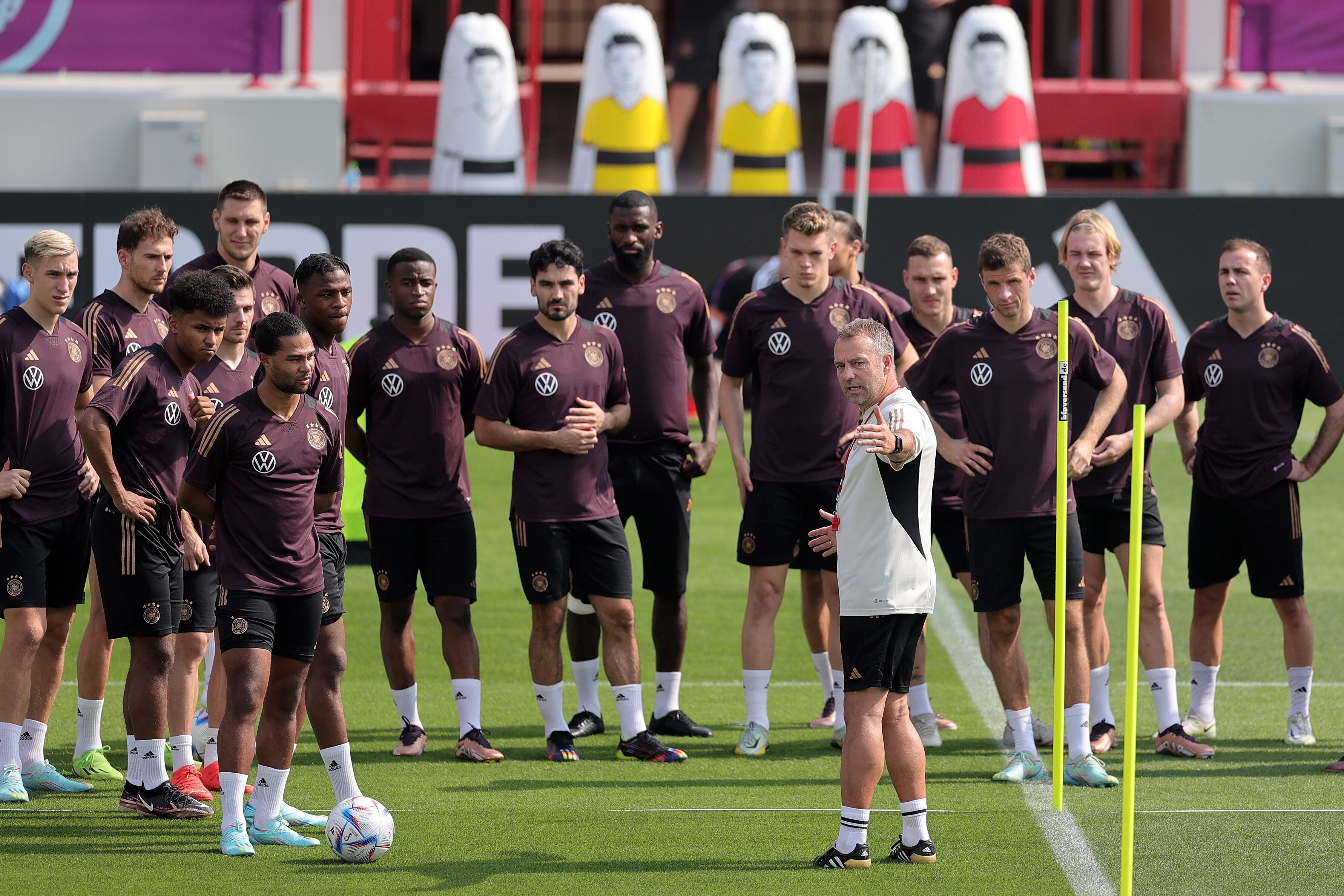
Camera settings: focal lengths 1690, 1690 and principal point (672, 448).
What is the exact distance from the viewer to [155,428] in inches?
262

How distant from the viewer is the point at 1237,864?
6.09 m

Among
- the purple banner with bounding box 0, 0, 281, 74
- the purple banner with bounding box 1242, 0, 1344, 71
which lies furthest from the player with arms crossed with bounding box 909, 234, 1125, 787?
the purple banner with bounding box 1242, 0, 1344, 71

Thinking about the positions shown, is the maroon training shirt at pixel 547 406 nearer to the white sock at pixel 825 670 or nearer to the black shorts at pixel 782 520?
the black shorts at pixel 782 520

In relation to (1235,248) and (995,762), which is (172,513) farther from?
(1235,248)

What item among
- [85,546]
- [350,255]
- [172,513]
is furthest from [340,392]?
[350,255]

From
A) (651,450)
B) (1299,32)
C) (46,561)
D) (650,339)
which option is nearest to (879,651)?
(651,450)

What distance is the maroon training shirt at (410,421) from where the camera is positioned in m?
7.74

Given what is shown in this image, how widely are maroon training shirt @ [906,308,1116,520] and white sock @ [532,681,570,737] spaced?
205 centimetres

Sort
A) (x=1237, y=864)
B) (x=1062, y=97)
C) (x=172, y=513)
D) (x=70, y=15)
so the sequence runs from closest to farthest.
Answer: (x=1237, y=864), (x=172, y=513), (x=70, y=15), (x=1062, y=97)

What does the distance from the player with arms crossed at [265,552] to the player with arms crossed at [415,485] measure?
144cm

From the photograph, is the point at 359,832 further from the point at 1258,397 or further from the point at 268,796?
the point at 1258,397

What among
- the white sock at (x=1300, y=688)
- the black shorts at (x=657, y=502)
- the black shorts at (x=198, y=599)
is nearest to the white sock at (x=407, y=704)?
the black shorts at (x=198, y=599)

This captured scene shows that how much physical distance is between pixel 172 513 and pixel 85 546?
0.73 metres

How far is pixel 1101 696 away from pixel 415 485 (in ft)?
10.9
